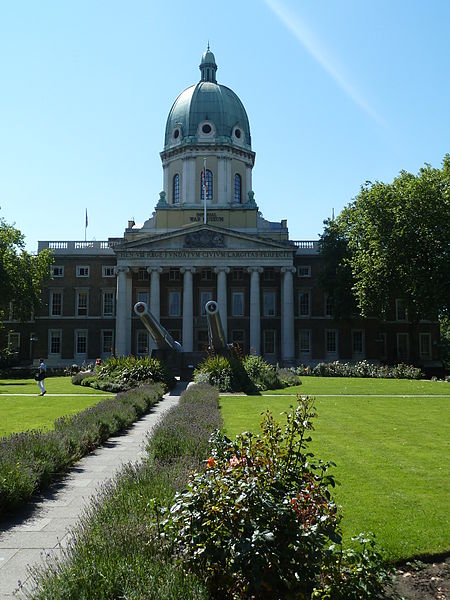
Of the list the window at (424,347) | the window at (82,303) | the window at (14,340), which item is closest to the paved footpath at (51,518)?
the window at (82,303)

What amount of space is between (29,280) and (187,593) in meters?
50.2

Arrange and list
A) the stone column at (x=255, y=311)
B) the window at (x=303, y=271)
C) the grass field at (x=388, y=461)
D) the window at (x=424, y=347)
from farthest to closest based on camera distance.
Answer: the window at (x=424, y=347) < the window at (x=303, y=271) < the stone column at (x=255, y=311) < the grass field at (x=388, y=461)

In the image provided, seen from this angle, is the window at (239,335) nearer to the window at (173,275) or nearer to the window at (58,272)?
the window at (173,275)

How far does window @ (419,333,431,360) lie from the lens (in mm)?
63219

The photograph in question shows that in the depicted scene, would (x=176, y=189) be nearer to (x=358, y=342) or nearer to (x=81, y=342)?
(x=81, y=342)

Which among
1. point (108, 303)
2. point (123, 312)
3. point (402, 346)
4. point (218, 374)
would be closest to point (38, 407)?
point (218, 374)

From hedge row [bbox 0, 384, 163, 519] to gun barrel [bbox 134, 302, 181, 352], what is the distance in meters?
12.3

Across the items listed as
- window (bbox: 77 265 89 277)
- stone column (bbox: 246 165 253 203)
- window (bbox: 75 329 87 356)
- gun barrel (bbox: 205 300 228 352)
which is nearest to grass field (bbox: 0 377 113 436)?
gun barrel (bbox: 205 300 228 352)

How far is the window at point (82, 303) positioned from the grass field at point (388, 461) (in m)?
40.8

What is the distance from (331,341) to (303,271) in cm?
790

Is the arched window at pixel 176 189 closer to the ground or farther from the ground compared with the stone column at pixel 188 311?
farther from the ground

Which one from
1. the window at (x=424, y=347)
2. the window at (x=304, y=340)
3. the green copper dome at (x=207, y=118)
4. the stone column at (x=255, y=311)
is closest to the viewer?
the stone column at (x=255, y=311)

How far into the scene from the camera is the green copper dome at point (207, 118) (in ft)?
211

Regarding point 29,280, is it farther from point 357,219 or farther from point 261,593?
point 261,593
